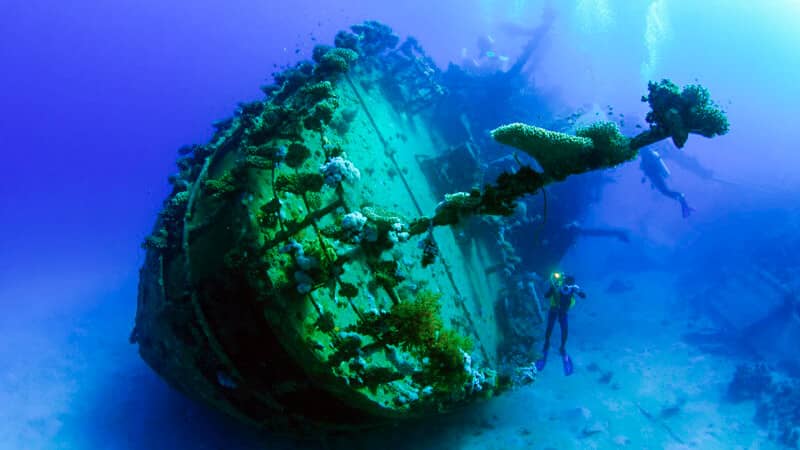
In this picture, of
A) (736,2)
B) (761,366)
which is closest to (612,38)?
(736,2)

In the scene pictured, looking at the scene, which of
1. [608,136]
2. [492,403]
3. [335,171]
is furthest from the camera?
[492,403]

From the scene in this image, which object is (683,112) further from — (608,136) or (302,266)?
(302,266)

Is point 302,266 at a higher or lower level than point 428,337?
higher

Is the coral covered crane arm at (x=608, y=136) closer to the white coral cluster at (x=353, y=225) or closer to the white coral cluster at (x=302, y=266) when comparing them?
the white coral cluster at (x=353, y=225)

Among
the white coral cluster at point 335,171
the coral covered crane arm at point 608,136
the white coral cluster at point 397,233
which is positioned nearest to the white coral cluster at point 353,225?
the white coral cluster at point 397,233

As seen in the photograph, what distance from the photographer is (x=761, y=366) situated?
51.0 feet

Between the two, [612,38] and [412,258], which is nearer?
[412,258]

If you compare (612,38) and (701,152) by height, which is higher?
(612,38)

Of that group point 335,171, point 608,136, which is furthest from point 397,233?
point 608,136

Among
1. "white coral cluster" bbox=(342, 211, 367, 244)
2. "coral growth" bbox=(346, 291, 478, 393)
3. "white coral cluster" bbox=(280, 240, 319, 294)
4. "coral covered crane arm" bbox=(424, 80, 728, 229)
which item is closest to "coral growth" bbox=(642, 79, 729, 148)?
"coral covered crane arm" bbox=(424, 80, 728, 229)

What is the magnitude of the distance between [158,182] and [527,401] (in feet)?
288

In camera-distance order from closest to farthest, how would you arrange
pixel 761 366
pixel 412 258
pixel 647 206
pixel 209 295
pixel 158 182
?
1. pixel 209 295
2. pixel 412 258
3. pixel 761 366
4. pixel 647 206
5. pixel 158 182

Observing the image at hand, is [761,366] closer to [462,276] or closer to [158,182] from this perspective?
[462,276]

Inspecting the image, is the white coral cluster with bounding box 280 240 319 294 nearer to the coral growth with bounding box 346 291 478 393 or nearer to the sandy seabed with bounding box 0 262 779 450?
the coral growth with bounding box 346 291 478 393
